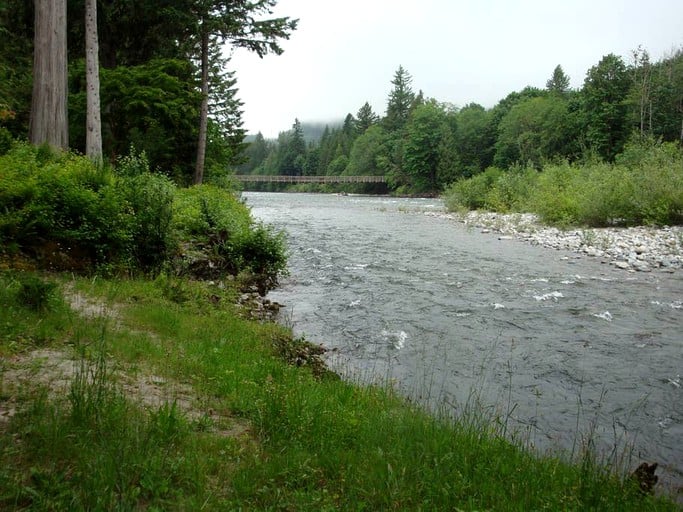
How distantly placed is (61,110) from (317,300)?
9688 millimetres

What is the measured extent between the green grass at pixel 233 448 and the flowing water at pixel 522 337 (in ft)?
3.76

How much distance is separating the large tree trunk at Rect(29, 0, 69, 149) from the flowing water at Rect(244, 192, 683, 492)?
825cm

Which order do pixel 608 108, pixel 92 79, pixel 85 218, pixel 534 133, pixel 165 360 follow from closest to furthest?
pixel 165 360, pixel 85 218, pixel 92 79, pixel 608 108, pixel 534 133

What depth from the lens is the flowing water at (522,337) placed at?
5805mm

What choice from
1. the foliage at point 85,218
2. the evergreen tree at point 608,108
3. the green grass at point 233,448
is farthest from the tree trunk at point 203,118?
the evergreen tree at point 608,108

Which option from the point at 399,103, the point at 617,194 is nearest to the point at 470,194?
the point at 617,194

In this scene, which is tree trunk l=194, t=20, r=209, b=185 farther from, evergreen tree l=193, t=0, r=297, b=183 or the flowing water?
the flowing water

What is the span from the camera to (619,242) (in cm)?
1844

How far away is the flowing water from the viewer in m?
5.80

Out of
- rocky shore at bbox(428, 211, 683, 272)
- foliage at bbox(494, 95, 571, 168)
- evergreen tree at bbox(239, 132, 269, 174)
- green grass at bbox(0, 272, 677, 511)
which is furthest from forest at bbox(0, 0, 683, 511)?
evergreen tree at bbox(239, 132, 269, 174)

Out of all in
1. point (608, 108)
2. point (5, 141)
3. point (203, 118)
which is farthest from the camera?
point (608, 108)

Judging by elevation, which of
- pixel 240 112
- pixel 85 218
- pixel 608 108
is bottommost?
pixel 85 218

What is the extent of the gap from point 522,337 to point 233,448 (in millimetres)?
6736

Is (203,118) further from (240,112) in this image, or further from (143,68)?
(240,112)
